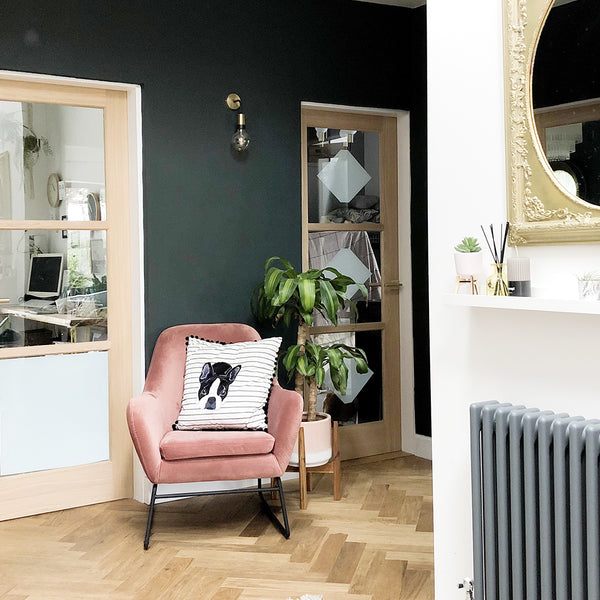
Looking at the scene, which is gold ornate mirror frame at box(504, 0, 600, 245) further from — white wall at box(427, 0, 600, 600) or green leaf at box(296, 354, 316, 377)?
green leaf at box(296, 354, 316, 377)

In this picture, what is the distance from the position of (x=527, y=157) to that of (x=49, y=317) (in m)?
2.61

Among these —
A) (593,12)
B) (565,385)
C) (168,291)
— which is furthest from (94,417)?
(593,12)

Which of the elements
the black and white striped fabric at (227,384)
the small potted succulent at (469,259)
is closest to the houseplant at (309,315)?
the black and white striped fabric at (227,384)

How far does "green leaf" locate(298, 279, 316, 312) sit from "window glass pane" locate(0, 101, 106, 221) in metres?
1.11

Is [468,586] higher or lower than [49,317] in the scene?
lower

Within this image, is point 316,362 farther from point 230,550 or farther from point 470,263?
point 470,263

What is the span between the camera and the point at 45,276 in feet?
13.2

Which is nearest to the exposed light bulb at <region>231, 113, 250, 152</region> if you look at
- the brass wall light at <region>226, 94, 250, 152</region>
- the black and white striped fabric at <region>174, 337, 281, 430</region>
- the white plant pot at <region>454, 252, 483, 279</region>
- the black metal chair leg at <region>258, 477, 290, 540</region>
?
the brass wall light at <region>226, 94, 250, 152</region>

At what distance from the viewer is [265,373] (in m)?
3.86

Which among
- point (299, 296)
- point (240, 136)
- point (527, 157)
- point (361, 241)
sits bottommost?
point (299, 296)

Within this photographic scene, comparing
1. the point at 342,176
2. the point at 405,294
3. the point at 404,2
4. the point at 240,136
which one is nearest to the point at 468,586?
the point at 240,136

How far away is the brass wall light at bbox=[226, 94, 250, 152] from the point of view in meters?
4.30

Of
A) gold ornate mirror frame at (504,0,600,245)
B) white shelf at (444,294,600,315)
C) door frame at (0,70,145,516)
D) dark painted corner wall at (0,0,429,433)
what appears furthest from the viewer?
door frame at (0,70,145,516)

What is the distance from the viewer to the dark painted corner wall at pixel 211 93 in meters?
3.98
